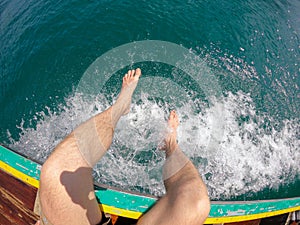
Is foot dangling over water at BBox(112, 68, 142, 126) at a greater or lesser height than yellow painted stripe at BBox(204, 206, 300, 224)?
greater

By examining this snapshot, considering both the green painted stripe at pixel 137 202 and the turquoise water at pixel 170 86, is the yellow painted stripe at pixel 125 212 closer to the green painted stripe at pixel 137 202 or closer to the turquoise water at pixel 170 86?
Answer: the green painted stripe at pixel 137 202

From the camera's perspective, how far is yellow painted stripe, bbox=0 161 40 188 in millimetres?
4752

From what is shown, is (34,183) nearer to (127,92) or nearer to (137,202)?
(137,202)

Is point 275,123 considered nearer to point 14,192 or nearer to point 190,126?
point 190,126

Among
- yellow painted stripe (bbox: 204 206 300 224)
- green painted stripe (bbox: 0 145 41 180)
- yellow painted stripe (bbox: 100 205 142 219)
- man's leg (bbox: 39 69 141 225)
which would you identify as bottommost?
yellow painted stripe (bbox: 204 206 300 224)

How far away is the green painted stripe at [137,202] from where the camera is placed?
172 inches

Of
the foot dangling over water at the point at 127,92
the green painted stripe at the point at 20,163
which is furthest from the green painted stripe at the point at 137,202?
the foot dangling over water at the point at 127,92

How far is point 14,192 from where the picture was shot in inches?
192

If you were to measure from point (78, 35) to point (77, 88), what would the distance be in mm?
2061

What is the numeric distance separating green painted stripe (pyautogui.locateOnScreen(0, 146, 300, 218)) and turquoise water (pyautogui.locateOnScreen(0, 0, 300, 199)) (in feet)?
2.63

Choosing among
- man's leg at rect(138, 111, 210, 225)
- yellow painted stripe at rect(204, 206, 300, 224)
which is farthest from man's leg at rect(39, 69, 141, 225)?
yellow painted stripe at rect(204, 206, 300, 224)

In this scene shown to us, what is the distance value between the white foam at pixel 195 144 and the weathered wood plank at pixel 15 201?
3.35 feet

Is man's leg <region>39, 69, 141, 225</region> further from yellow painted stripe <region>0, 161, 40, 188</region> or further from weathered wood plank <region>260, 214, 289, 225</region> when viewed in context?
weathered wood plank <region>260, 214, 289, 225</region>

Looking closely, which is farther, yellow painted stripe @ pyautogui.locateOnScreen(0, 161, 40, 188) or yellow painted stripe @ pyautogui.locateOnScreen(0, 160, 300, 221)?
yellow painted stripe @ pyautogui.locateOnScreen(0, 161, 40, 188)
